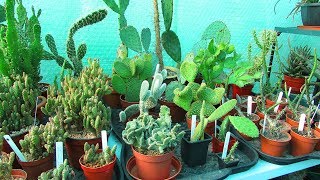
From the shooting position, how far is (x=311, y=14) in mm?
1503

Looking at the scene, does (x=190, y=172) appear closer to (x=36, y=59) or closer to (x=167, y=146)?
(x=167, y=146)

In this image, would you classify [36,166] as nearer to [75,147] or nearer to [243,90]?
[75,147]

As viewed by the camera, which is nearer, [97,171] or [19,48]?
[97,171]

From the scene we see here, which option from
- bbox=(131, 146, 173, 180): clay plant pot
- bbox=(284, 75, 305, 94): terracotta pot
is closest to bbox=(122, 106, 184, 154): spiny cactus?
bbox=(131, 146, 173, 180): clay plant pot

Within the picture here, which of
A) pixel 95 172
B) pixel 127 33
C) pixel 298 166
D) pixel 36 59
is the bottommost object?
pixel 298 166

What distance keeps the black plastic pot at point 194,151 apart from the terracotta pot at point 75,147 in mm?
291

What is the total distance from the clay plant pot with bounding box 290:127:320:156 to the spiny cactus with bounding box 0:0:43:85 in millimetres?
1066

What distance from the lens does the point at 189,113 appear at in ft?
3.54

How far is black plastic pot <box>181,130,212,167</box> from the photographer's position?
0.91m

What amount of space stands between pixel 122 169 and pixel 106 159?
0.42ft

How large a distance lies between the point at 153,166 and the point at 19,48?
0.71 metres

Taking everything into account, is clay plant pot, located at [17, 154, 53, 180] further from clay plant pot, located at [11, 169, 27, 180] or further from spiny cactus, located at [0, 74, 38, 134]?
spiny cactus, located at [0, 74, 38, 134]

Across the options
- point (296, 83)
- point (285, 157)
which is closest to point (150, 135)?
point (285, 157)

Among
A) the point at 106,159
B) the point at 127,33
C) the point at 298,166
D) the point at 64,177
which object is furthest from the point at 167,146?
the point at 127,33
